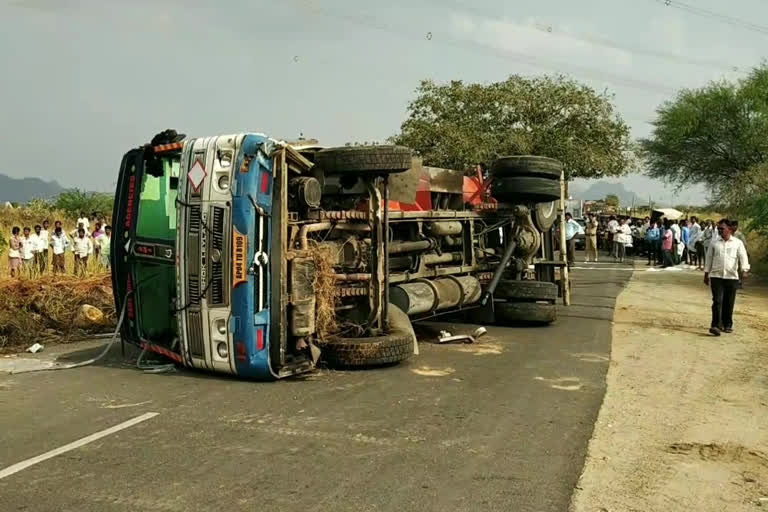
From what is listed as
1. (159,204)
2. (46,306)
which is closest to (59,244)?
(46,306)

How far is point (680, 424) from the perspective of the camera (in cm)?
611

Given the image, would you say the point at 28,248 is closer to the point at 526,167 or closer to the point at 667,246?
the point at 526,167

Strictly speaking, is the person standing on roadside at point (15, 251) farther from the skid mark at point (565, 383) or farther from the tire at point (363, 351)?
the skid mark at point (565, 383)

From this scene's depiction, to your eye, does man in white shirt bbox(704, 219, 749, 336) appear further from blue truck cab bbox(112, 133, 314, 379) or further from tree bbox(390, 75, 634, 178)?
tree bbox(390, 75, 634, 178)

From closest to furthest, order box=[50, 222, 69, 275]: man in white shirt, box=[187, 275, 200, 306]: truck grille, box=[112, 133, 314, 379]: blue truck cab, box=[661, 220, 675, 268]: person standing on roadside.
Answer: box=[112, 133, 314, 379]: blue truck cab < box=[187, 275, 200, 306]: truck grille < box=[50, 222, 69, 275]: man in white shirt < box=[661, 220, 675, 268]: person standing on roadside

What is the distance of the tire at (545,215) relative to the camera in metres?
11.6

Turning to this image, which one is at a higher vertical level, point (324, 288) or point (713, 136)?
point (713, 136)

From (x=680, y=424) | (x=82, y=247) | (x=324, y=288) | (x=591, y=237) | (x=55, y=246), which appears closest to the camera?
(x=680, y=424)

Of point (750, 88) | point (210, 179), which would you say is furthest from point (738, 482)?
point (750, 88)

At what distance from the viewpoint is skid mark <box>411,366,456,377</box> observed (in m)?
7.75

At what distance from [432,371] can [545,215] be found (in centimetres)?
471

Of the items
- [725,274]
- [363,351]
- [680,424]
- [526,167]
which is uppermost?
[526,167]

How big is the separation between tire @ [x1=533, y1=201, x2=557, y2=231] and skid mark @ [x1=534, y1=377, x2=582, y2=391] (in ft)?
14.1

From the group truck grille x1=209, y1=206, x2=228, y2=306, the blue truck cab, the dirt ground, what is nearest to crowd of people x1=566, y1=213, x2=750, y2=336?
the dirt ground
